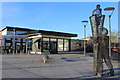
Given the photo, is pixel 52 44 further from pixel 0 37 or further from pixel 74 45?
pixel 74 45

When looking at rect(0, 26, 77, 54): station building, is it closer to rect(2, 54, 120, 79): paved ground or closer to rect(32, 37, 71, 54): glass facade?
rect(32, 37, 71, 54): glass facade

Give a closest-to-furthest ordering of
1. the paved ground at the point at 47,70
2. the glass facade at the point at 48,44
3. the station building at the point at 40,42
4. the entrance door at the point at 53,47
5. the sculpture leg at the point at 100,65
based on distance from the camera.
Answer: the paved ground at the point at 47,70, the sculpture leg at the point at 100,65, the glass facade at the point at 48,44, the station building at the point at 40,42, the entrance door at the point at 53,47

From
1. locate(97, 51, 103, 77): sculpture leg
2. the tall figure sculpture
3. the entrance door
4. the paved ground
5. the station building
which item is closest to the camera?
the paved ground

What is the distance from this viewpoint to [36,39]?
1069 inches

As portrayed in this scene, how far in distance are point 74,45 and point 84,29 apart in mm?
23988

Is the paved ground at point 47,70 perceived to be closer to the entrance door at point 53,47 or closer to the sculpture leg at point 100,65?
the sculpture leg at point 100,65

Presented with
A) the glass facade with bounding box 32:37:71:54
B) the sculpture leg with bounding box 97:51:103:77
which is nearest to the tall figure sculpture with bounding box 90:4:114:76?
the sculpture leg with bounding box 97:51:103:77

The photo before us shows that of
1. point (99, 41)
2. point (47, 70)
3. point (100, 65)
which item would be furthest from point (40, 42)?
point (100, 65)

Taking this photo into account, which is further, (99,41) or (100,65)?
(99,41)

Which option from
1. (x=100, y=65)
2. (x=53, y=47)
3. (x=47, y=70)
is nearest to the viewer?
(x=100, y=65)

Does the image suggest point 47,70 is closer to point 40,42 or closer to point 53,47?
point 40,42

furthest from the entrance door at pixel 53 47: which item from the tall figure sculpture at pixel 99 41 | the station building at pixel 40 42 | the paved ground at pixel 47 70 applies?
the tall figure sculpture at pixel 99 41

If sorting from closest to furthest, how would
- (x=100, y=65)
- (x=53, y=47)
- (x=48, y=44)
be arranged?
(x=100, y=65) < (x=48, y=44) < (x=53, y=47)

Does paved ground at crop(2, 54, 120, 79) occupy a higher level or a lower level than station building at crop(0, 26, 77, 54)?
lower
